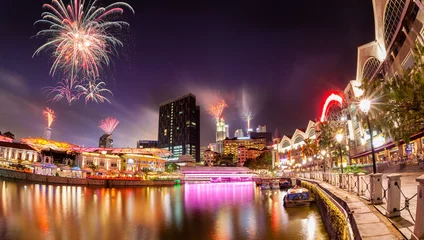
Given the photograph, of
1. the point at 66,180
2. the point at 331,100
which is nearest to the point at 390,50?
the point at 331,100

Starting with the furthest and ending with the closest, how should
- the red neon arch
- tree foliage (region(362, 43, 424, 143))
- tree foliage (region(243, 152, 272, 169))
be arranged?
tree foliage (region(243, 152, 272, 169)) < the red neon arch < tree foliage (region(362, 43, 424, 143))

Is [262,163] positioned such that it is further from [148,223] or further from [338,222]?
[338,222]

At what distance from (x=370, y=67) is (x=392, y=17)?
20059mm

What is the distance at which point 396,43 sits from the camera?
153 ft

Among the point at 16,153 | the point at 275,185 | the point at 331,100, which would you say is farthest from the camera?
the point at 331,100

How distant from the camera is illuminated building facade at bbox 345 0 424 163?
3879 cm

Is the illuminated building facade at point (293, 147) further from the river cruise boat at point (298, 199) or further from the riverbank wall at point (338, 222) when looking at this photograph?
the riverbank wall at point (338, 222)

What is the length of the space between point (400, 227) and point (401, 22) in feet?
141

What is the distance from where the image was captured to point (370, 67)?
67500mm

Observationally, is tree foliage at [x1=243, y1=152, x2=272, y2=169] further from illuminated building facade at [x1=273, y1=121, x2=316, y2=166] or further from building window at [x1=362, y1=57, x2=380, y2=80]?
building window at [x1=362, y1=57, x2=380, y2=80]

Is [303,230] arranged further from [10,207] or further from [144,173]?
[144,173]

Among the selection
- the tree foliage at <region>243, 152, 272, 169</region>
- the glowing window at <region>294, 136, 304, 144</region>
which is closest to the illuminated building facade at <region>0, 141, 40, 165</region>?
the glowing window at <region>294, 136, 304, 144</region>

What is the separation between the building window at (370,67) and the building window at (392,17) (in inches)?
412

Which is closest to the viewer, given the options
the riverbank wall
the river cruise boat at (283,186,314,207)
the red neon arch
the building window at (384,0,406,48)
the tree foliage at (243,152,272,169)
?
the riverbank wall
